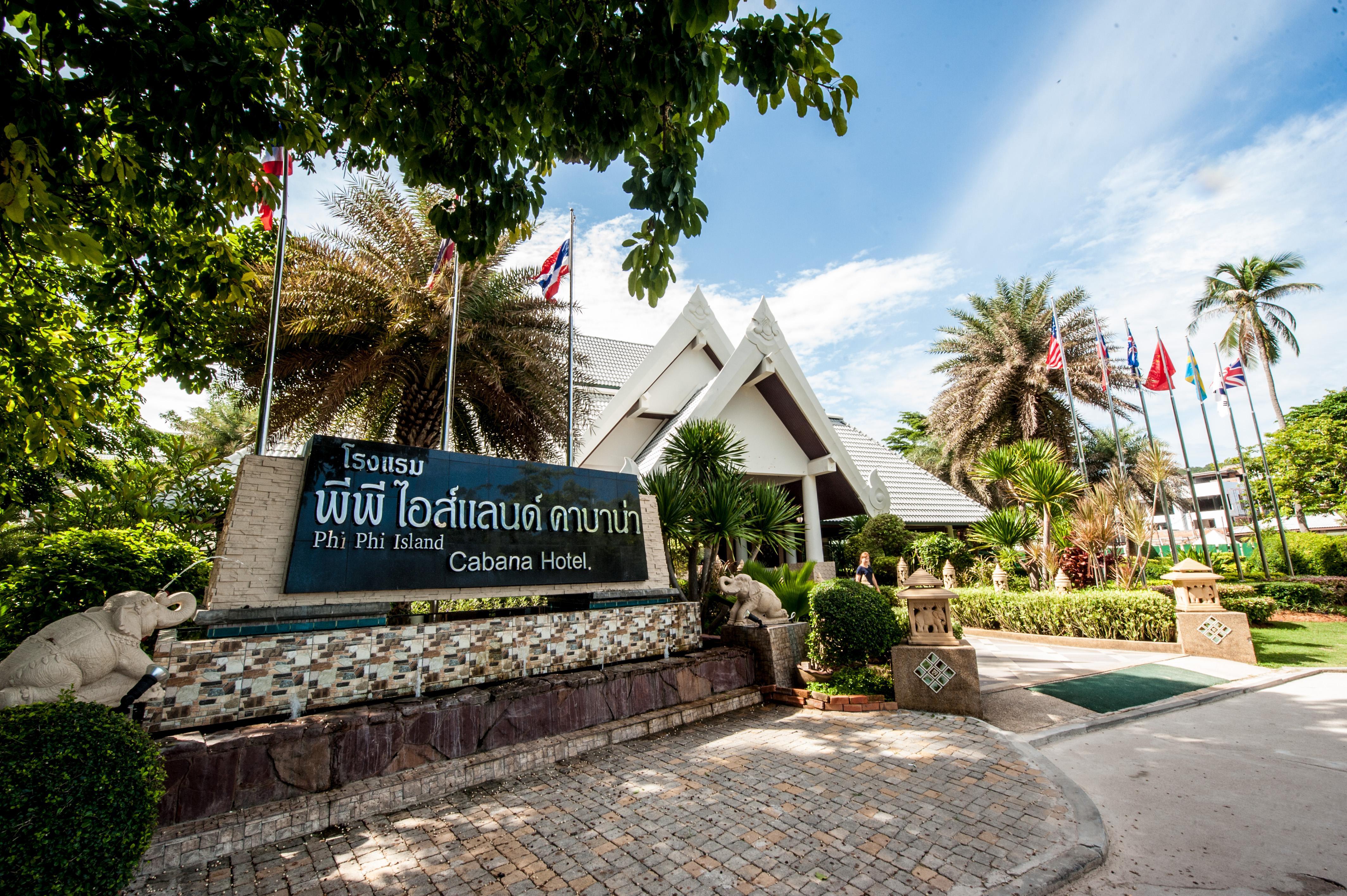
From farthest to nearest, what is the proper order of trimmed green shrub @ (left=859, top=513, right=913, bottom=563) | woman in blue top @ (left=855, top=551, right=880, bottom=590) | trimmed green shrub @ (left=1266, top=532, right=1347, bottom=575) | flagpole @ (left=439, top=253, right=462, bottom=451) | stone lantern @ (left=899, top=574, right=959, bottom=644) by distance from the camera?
trimmed green shrub @ (left=1266, top=532, right=1347, bottom=575)
trimmed green shrub @ (left=859, top=513, right=913, bottom=563)
woman in blue top @ (left=855, top=551, right=880, bottom=590)
flagpole @ (left=439, top=253, right=462, bottom=451)
stone lantern @ (left=899, top=574, right=959, bottom=644)

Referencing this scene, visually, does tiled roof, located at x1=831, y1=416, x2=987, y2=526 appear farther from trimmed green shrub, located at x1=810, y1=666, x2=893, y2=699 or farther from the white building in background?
trimmed green shrub, located at x1=810, y1=666, x2=893, y2=699

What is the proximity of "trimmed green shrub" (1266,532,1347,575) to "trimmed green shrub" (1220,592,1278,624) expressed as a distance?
10.5 metres

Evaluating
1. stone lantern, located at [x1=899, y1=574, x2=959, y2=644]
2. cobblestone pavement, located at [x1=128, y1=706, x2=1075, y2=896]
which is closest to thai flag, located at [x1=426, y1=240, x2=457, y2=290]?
cobblestone pavement, located at [x1=128, y1=706, x2=1075, y2=896]

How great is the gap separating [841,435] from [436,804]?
1959 cm

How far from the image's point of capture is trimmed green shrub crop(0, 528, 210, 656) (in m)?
5.38

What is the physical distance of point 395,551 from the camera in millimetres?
5641

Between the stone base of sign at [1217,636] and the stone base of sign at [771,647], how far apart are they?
6977mm

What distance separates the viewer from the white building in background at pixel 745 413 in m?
13.9

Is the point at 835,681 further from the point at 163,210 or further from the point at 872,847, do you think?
the point at 163,210

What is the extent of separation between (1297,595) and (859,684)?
630 inches

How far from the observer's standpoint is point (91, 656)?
13.0ft

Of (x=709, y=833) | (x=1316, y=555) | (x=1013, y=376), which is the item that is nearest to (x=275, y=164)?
(x=709, y=833)

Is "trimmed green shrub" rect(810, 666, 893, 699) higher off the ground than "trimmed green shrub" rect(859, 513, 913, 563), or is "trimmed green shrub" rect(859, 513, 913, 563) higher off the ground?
"trimmed green shrub" rect(859, 513, 913, 563)

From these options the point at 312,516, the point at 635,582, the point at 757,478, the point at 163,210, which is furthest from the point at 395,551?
the point at 757,478
